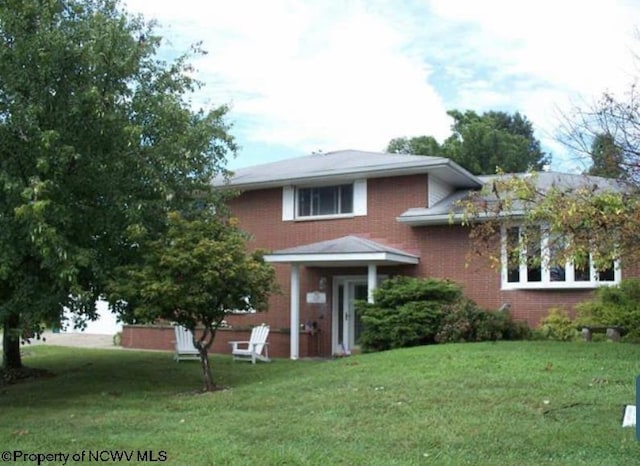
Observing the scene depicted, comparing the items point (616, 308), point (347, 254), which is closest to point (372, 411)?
point (347, 254)

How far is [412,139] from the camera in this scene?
45.2m

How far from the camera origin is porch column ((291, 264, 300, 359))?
746 inches

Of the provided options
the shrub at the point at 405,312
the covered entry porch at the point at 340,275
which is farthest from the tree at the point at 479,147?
the shrub at the point at 405,312

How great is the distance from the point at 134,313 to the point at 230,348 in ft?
29.5

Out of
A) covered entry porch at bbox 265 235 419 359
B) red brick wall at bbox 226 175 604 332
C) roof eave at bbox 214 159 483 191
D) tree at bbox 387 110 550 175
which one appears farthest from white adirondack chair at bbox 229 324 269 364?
tree at bbox 387 110 550 175

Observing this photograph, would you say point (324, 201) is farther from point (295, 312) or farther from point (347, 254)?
point (295, 312)

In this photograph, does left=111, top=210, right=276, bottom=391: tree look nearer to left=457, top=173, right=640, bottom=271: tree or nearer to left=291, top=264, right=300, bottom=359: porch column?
left=457, top=173, right=640, bottom=271: tree

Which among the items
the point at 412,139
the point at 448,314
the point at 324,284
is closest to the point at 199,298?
the point at 448,314

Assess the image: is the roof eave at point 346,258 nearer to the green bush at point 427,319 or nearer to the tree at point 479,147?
the green bush at point 427,319

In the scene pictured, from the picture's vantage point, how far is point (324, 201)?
2106 centimetres

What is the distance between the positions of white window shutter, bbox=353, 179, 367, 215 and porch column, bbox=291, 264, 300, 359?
2423 millimetres

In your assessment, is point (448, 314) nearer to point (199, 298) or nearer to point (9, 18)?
point (199, 298)

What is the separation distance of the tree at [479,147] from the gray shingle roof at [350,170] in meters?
18.3

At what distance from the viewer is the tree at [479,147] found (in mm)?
40906
